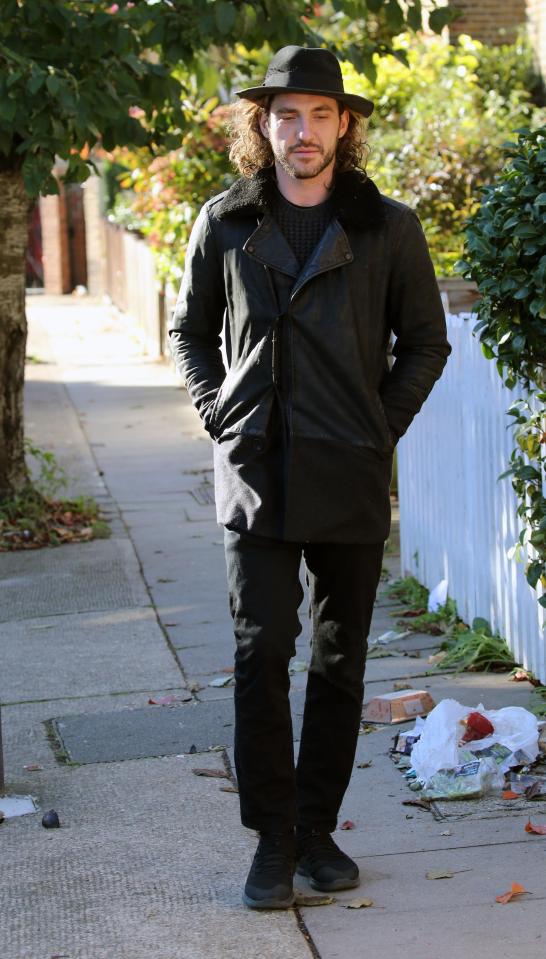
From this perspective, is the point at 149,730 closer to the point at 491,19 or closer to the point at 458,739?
the point at 458,739

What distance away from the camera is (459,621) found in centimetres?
627

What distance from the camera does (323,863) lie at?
372 centimetres

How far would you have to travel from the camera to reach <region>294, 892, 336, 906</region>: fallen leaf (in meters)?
3.65

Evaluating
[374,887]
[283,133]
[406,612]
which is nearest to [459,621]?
[406,612]

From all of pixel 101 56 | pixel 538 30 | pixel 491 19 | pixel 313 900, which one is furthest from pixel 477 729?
pixel 491 19

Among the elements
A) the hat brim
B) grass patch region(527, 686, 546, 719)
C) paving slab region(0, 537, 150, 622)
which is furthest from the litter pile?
paving slab region(0, 537, 150, 622)

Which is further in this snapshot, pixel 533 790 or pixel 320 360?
pixel 533 790

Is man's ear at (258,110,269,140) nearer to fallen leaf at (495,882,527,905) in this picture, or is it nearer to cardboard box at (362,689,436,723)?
fallen leaf at (495,882,527,905)

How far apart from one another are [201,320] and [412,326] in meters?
0.57

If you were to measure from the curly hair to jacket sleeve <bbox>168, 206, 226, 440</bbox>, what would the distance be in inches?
7.2

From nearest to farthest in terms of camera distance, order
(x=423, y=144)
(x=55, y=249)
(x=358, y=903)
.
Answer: (x=358, y=903) < (x=423, y=144) < (x=55, y=249)

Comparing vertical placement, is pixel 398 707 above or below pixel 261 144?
below

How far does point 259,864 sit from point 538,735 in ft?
4.24

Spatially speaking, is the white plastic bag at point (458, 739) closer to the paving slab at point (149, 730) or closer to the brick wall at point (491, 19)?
the paving slab at point (149, 730)
